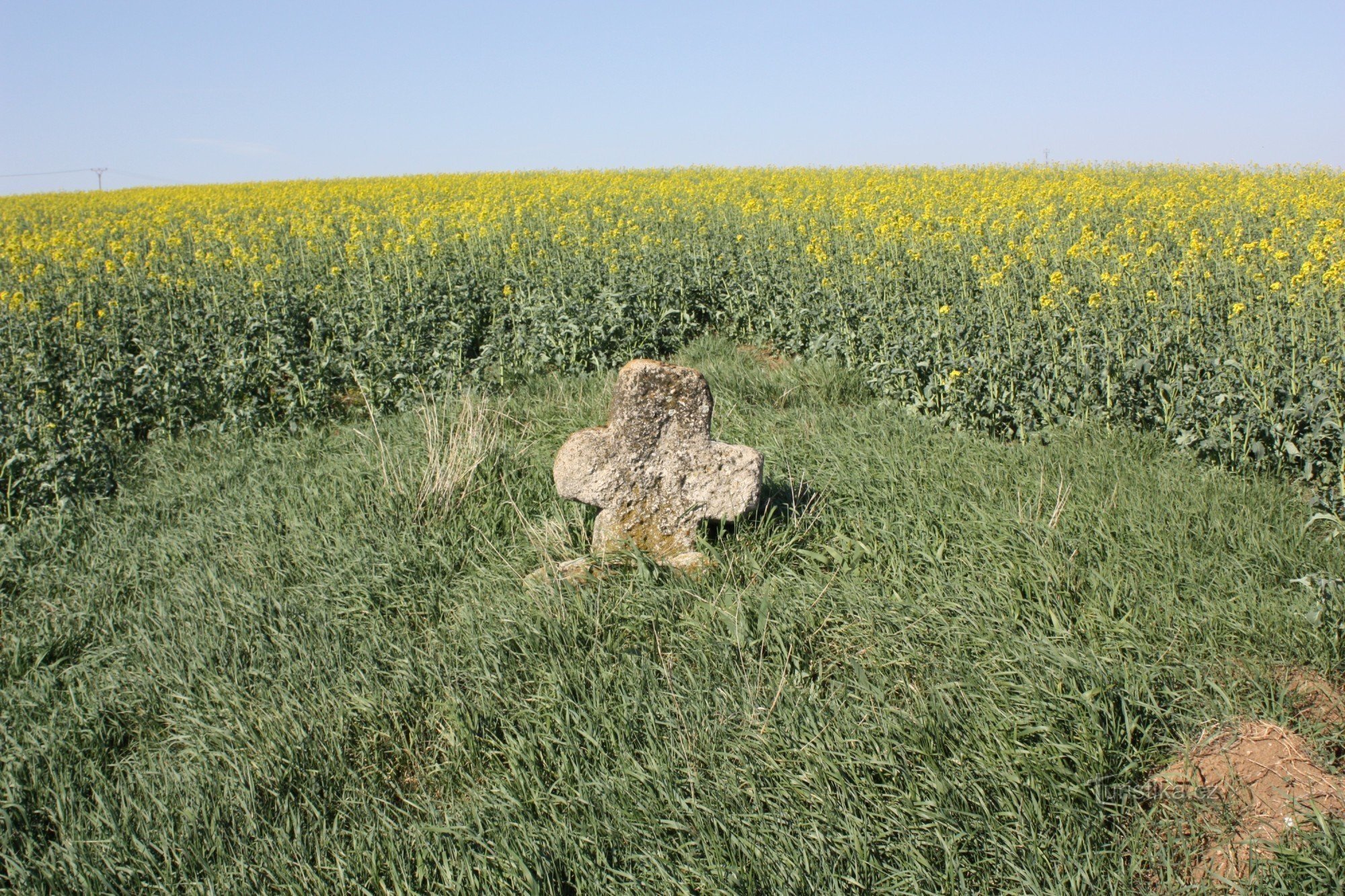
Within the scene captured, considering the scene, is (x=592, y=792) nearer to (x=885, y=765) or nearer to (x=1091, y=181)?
(x=885, y=765)

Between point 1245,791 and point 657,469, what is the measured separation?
2.49 metres

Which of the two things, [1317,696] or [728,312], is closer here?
[1317,696]

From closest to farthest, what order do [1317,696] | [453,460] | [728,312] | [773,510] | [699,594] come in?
[1317,696] → [699,594] → [773,510] → [453,460] → [728,312]

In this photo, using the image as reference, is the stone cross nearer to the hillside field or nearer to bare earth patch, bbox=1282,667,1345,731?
the hillside field

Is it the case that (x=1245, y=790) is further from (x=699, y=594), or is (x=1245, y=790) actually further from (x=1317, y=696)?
(x=699, y=594)

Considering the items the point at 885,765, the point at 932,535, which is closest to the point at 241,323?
the point at 932,535

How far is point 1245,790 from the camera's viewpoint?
8.26 ft

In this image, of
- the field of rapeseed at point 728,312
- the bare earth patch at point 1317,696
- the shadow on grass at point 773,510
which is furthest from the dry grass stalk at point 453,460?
the bare earth patch at point 1317,696

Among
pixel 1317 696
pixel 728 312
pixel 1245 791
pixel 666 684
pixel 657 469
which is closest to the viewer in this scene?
pixel 1245 791

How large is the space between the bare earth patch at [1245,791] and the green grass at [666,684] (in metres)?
0.09

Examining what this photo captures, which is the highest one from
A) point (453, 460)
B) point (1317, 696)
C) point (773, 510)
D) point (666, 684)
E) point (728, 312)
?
point (728, 312)

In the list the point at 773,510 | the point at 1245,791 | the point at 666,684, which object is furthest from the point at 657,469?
the point at 1245,791

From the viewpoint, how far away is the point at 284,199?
874 inches

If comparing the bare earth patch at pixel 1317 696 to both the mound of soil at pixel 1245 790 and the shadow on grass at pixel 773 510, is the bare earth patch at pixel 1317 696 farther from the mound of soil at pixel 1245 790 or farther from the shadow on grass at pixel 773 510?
the shadow on grass at pixel 773 510
